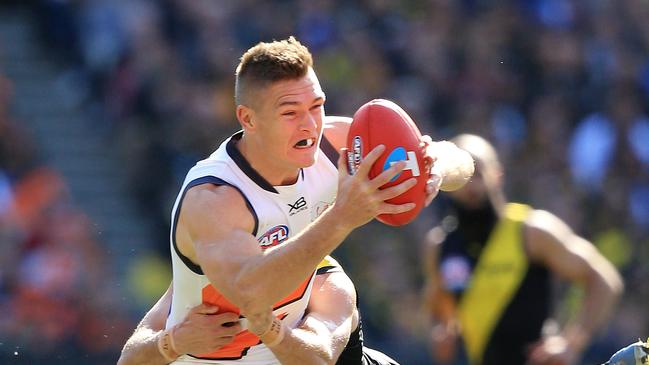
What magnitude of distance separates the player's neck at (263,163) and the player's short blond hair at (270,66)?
193 millimetres

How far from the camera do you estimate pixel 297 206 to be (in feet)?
16.8

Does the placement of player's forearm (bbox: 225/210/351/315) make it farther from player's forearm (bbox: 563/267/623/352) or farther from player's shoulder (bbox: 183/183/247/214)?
player's forearm (bbox: 563/267/623/352)

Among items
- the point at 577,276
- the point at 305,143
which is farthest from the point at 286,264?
the point at 577,276

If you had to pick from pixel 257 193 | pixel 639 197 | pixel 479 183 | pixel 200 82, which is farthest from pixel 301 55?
pixel 200 82

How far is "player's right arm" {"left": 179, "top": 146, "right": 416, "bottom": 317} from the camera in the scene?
4.24 m

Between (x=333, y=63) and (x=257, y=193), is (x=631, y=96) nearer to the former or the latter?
(x=333, y=63)

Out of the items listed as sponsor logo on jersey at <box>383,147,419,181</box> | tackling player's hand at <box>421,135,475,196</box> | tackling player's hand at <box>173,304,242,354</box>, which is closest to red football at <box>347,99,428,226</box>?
sponsor logo on jersey at <box>383,147,419,181</box>

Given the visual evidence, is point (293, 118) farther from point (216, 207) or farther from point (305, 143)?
point (216, 207)

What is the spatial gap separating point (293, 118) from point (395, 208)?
710 millimetres

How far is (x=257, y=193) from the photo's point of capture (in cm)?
496

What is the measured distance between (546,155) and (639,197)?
2.77ft

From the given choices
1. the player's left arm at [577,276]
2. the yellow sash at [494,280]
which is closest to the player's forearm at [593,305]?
the player's left arm at [577,276]

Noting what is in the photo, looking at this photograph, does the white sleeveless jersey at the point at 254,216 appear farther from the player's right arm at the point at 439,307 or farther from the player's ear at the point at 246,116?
the player's right arm at the point at 439,307

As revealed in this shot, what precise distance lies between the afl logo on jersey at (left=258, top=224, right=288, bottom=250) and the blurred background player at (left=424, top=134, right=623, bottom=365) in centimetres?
261
